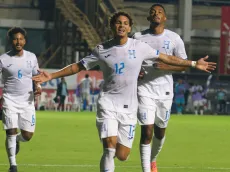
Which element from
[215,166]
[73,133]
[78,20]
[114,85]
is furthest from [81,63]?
[78,20]

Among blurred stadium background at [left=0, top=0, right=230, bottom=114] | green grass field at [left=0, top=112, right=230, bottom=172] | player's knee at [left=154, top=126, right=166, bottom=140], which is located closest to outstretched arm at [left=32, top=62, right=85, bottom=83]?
player's knee at [left=154, top=126, right=166, bottom=140]

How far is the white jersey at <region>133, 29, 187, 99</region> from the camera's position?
15.0m

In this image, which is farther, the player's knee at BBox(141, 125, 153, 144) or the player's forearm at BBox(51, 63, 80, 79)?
the player's knee at BBox(141, 125, 153, 144)

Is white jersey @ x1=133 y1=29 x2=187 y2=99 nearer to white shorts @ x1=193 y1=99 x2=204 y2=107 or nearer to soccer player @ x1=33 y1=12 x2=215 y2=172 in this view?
soccer player @ x1=33 y1=12 x2=215 y2=172

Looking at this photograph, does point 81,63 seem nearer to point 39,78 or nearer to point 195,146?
point 39,78

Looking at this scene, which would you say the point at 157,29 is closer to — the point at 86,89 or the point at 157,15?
the point at 157,15

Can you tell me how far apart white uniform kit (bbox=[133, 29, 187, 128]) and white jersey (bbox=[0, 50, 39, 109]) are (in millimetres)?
2166

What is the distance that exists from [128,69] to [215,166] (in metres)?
5.86

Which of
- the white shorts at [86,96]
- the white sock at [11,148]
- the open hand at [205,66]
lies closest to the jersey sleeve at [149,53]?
the open hand at [205,66]

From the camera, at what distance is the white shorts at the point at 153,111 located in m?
14.7

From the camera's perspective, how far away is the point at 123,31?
12.3 meters

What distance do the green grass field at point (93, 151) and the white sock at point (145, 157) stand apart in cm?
199

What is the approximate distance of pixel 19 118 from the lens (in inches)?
638

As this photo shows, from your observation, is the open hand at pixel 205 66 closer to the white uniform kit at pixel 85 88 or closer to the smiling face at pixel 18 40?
the smiling face at pixel 18 40
